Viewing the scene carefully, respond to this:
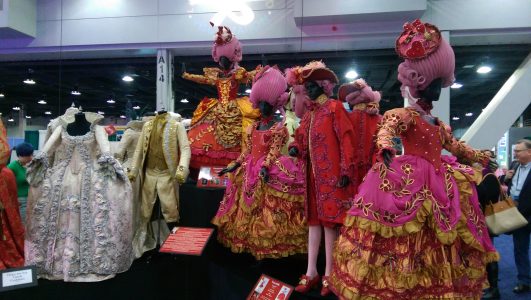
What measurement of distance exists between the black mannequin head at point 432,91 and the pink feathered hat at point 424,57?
21 mm

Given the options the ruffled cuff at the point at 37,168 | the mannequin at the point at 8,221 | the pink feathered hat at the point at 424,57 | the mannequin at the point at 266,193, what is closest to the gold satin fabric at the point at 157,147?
the mannequin at the point at 266,193

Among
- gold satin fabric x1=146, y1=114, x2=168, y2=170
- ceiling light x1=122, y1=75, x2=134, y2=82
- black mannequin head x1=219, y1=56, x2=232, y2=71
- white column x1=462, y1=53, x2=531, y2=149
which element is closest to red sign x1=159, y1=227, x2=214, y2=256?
gold satin fabric x1=146, y1=114, x2=168, y2=170

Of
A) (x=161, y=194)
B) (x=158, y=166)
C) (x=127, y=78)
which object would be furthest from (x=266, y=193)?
(x=127, y=78)

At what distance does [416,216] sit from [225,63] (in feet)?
8.76

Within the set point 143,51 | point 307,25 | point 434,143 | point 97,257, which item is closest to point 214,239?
point 97,257

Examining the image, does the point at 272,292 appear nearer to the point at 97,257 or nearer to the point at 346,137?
the point at 346,137

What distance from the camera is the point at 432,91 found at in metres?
2.14

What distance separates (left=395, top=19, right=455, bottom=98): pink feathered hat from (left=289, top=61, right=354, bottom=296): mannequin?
1.57 ft

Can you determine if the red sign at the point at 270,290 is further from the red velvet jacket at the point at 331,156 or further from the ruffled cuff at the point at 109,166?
the ruffled cuff at the point at 109,166

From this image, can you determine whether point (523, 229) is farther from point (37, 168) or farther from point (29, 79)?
point (29, 79)

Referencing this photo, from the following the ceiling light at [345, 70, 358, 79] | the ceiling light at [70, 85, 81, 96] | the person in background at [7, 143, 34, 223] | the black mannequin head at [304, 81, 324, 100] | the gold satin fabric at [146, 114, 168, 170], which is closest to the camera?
the black mannequin head at [304, 81, 324, 100]

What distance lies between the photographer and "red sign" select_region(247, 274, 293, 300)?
7.87 ft

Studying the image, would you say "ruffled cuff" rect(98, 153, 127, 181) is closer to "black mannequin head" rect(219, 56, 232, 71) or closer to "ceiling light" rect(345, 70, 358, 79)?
"black mannequin head" rect(219, 56, 232, 71)

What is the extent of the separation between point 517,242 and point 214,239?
2951mm
